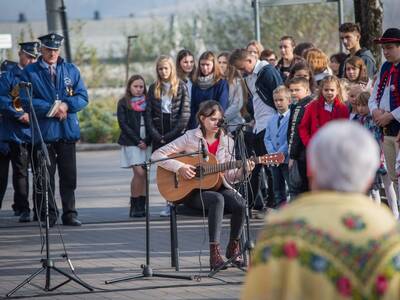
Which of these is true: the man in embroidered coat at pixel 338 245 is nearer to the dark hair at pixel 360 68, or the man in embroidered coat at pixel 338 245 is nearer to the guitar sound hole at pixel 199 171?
the guitar sound hole at pixel 199 171

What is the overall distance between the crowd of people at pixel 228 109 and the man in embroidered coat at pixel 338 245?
607 cm

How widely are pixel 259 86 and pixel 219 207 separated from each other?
364 centimetres

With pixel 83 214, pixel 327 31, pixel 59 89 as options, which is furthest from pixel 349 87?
pixel 327 31

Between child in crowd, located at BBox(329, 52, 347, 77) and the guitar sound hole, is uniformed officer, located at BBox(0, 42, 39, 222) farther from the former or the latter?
the guitar sound hole

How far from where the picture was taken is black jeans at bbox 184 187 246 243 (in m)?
9.69

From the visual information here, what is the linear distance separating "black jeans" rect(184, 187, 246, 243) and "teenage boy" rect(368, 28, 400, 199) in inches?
66.5

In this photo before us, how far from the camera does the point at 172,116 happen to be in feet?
43.8

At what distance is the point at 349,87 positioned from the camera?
38.3 feet

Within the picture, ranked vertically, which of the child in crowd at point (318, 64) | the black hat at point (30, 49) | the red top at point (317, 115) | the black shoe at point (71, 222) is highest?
the black hat at point (30, 49)

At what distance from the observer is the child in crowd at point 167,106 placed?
1330 centimetres

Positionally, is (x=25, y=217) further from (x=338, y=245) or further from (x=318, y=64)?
(x=338, y=245)

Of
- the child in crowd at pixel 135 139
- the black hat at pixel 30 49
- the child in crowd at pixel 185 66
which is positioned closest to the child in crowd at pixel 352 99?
the child in crowd at pixel 185 66

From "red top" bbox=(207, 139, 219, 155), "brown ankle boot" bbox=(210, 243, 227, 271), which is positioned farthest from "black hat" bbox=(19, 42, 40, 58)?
"brown ankle boot" bbox=(210, 243, 227, 271)

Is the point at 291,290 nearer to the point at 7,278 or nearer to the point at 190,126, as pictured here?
the point at 7,278
